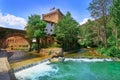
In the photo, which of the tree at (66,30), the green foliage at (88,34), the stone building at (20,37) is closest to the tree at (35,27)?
the tree at (66,30)

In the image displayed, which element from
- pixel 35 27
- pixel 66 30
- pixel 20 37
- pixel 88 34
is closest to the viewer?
pixel 35 27

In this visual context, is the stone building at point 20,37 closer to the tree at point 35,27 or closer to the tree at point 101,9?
the tree at point 35,27

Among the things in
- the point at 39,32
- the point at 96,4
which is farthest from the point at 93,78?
the point at 96,4

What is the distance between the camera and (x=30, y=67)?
25.1m

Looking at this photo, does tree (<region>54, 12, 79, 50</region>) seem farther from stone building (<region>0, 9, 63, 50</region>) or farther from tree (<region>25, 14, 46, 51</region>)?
stone building (<region>0, 9, 63, 50</region>)

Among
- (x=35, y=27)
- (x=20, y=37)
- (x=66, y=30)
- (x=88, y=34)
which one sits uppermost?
(x=35, y=27)

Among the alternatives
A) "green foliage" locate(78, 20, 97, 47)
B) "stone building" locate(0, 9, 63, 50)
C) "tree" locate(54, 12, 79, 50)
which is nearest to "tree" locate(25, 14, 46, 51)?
"tree" locate(54, 12, 79, 50)

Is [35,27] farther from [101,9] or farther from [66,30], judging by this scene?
[101,9]

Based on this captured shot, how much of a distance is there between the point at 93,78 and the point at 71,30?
25.0 metres

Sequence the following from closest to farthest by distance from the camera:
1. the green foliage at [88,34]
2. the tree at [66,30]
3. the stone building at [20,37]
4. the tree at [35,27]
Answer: the tree at [35,27] → the tree at [66,30] → the stone building at [20,37] → the green foliage at [88,34]

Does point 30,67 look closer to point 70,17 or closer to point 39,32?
point 39,32

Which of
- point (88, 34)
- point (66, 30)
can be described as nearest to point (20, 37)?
point (66, 30)

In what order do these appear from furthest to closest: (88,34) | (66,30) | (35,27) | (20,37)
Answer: (20,37), (88,34), (66,30), (35,27)

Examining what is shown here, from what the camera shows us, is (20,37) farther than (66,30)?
Yes
